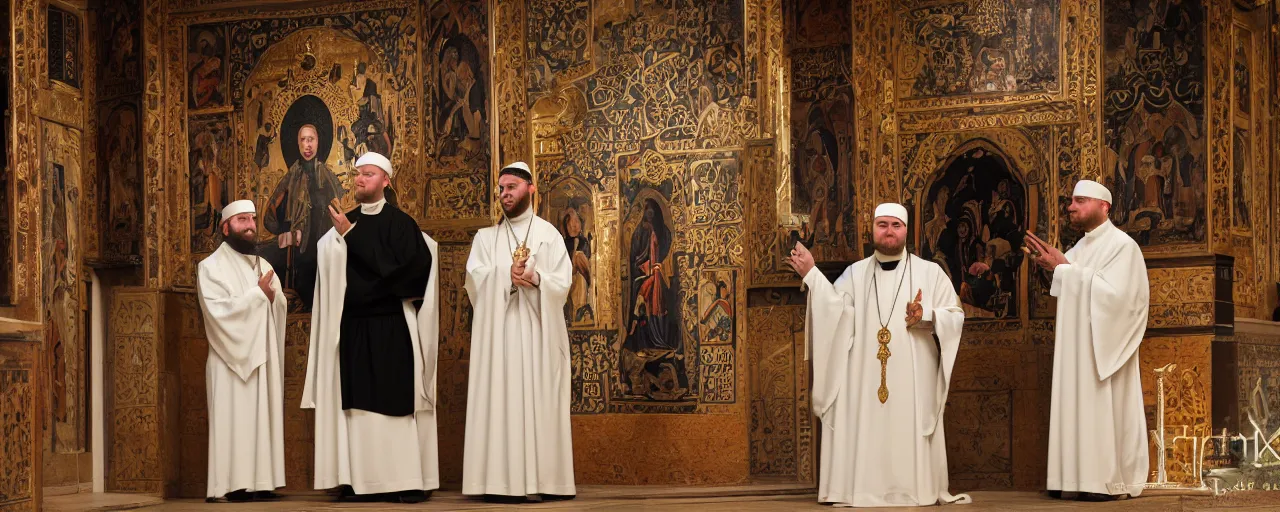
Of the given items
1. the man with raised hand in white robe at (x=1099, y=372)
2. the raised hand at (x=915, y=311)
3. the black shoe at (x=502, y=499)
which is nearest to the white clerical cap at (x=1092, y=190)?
the man with raised hand in white robe at (x=1099, y=372)

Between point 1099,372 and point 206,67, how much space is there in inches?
285

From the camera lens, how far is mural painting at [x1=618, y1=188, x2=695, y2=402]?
1153cm

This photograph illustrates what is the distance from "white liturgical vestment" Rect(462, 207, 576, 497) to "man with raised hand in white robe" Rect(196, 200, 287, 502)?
1.42 m

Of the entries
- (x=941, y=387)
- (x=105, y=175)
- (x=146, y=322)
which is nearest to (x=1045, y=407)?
(x=941, y=387)

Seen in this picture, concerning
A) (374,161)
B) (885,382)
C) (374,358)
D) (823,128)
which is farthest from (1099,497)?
(374,161)

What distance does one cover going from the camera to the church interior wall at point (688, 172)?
1057 cm

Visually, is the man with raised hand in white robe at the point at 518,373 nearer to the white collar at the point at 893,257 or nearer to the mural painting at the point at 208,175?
the white collar at the point at 893,257

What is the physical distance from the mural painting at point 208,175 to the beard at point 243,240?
1.22 meters

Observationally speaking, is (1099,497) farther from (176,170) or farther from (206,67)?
(206,67)

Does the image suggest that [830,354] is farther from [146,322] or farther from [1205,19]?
[146,322]

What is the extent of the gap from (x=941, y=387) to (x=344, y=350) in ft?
13.2

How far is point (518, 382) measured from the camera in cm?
979

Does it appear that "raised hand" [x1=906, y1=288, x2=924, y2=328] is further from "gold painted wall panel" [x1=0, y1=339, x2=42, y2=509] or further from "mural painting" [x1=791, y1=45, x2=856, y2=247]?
"gold painted wall panel" [x1=0, y1=339, x2=42, y2=509]

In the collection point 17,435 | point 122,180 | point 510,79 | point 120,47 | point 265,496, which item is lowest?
point 265,496
